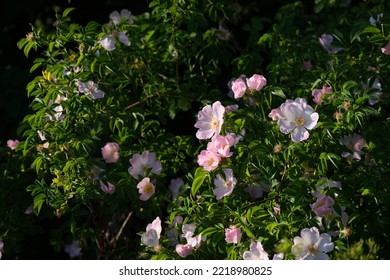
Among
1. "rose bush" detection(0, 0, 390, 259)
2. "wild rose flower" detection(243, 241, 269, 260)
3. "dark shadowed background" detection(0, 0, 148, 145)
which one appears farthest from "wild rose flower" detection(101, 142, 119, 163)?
"dark shadowed background" detection(0, 0, 148, 145)

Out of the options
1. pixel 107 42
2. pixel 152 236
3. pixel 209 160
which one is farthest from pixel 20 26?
pixel 209 160

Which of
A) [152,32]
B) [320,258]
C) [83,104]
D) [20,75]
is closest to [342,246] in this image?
[320,258]

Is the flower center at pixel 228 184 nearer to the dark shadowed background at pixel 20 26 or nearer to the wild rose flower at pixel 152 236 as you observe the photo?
the wild rose flower at pixel 152 236

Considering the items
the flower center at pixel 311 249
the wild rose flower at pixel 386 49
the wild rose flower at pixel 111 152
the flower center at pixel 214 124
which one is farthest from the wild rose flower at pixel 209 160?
the wild rose flower at pixel 386 49

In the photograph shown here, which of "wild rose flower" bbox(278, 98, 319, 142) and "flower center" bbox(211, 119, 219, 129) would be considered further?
"flower center" bbox(211, 119, 219, 129)

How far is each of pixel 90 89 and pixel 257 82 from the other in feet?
1.73

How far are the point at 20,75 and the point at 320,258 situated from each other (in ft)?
6.32

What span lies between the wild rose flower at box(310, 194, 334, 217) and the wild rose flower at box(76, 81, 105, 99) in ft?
2.41

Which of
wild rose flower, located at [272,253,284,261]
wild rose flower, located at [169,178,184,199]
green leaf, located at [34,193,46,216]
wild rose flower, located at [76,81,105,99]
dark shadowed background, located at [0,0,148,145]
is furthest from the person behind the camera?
dark shadowed background, located at [0,0,148,145]

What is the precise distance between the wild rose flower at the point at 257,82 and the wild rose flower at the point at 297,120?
0.34 feet

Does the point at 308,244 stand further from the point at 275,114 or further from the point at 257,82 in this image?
the point at 257,82

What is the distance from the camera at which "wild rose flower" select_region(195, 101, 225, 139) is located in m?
2.26

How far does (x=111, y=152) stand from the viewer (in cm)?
255

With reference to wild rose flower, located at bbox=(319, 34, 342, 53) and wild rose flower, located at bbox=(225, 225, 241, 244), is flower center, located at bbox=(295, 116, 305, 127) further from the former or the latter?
wild rose flower, located at bbox=(319, 34, 342, 53)
